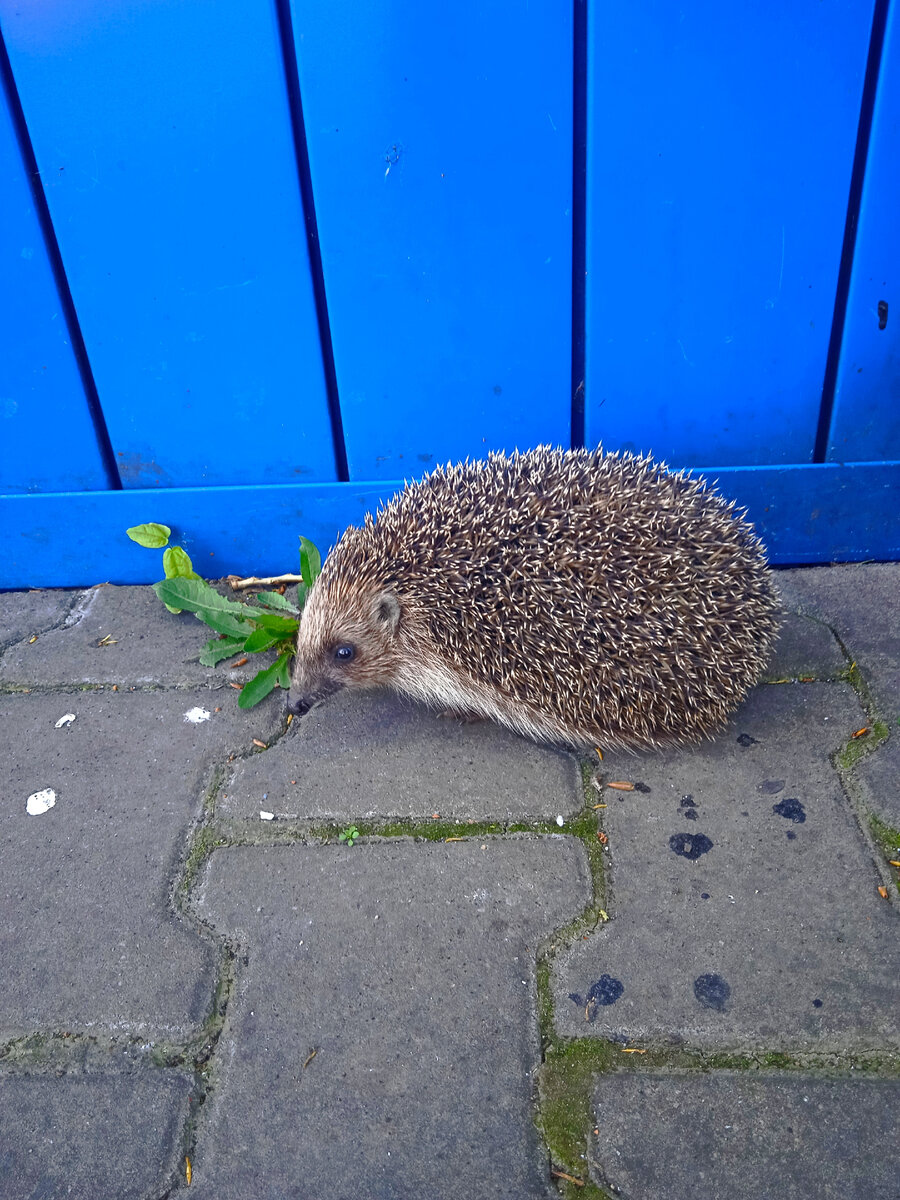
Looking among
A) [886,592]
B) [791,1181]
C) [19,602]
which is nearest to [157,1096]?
[791,1181]

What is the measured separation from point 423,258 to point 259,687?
1.93 m

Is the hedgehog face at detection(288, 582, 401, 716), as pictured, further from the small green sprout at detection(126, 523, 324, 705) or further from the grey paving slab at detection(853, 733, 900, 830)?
the grey paving slab at detection(853, 733, 900, 830)

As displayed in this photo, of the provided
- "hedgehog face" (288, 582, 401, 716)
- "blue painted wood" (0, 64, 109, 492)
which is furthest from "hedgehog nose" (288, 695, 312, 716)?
"blue painted wood" (0, 64, 109, 492)

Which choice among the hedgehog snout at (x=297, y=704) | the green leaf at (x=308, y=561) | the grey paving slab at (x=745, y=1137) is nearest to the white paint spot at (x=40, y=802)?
the hedgehog snout at (x=297, y=704)

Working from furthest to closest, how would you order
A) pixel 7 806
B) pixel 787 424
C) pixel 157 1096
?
1. pixel 787 424
2. pixel 7 806
3. pixel 157 1096

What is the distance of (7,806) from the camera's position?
3018 mm

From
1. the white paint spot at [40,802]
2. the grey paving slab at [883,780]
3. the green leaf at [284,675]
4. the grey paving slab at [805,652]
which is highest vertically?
the green leaf at [284,675]

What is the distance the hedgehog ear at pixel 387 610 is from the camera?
3.15m

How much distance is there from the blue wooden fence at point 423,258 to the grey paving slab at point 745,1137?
2.60 meters

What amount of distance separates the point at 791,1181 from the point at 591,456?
7.52 feet

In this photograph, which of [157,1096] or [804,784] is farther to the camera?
[804,784]

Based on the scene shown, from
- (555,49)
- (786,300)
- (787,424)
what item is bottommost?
(787,424)

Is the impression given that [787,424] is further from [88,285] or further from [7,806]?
[7,806]

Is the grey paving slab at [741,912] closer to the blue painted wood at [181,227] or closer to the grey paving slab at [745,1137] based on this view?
the grey paving slab at [745,1137]
